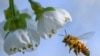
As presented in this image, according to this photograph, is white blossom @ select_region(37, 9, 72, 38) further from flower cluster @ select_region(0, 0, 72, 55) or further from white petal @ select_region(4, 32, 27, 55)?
white petal @ select_region(4, 32, 27, 55)

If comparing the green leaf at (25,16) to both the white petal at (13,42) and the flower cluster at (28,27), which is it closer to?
the flower cluster at (28,27)

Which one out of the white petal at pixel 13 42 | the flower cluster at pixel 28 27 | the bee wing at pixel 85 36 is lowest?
the white petal at pixel 13 42

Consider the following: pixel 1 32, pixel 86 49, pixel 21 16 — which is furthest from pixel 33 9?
pixel 86 49

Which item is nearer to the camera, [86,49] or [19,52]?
[19,52]

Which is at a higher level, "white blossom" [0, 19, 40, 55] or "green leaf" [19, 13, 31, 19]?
"green leaf" [19, 13, 31, 19]

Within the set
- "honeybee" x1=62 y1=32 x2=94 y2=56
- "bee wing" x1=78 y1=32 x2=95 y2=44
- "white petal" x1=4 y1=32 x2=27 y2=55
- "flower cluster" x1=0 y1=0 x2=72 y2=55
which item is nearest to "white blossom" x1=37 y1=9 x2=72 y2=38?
"flower cluster" x1=0 y1=0 x2=72 y2=55

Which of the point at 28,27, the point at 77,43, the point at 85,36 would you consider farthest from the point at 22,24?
the point at 77,43

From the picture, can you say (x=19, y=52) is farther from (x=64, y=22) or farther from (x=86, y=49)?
(x=86, y=49)

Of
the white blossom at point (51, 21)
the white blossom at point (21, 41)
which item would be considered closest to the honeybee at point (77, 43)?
the white blossom at point (51, 21)

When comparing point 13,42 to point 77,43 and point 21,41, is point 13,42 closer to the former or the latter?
point 21,41
